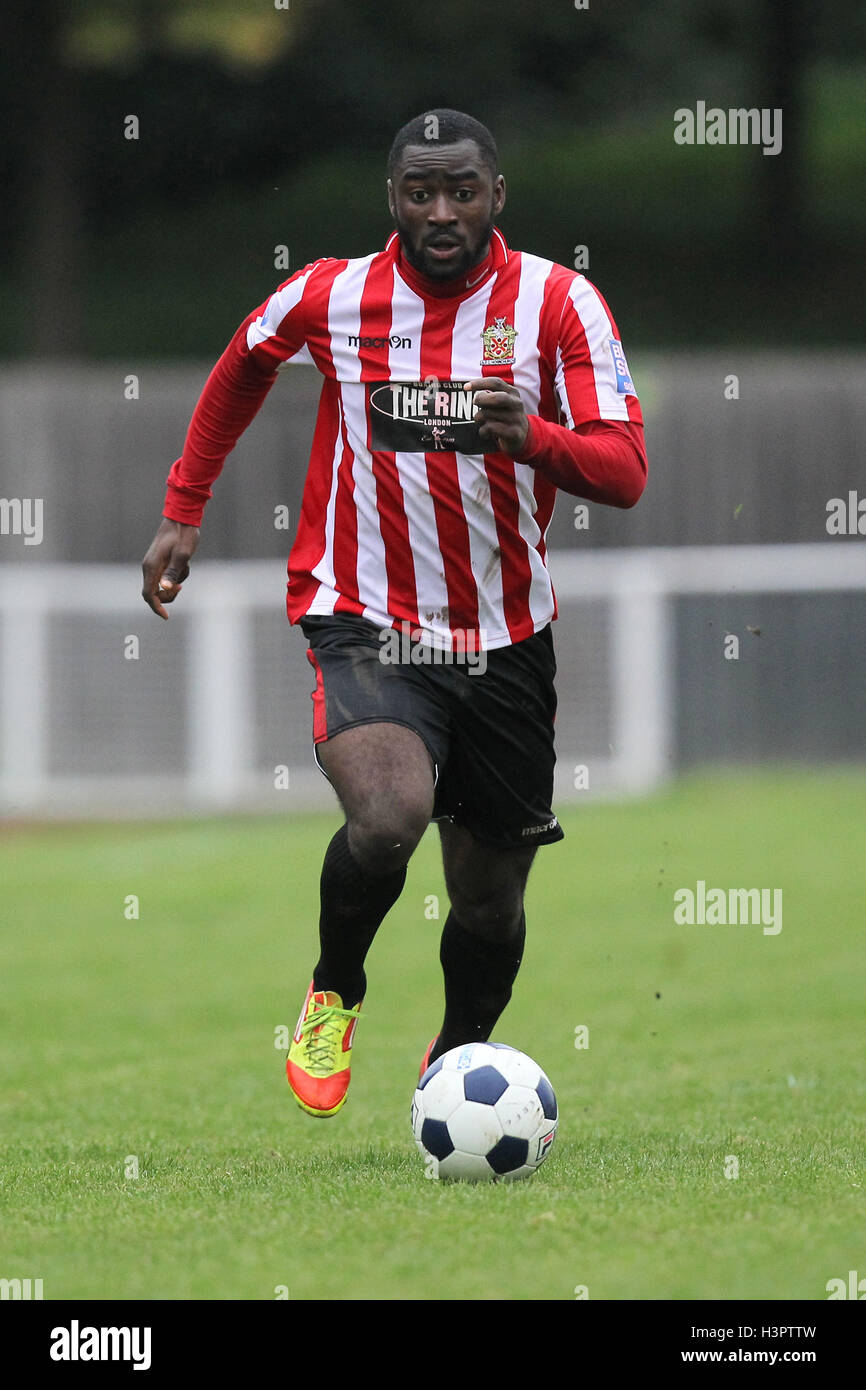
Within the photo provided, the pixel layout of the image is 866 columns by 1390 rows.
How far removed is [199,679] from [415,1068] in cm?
878

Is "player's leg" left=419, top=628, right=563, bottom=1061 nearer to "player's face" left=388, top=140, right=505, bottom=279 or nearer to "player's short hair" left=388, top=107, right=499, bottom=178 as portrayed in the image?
"player's face" left=388, top=140, right=505, bottom=279

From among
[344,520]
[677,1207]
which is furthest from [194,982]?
[677,1207]

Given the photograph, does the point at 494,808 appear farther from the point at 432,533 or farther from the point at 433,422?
the point at 433,422

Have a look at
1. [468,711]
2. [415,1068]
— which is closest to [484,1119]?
[468,711]

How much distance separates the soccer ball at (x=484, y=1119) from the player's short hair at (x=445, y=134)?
2317mm

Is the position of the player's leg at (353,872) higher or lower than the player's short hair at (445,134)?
lower

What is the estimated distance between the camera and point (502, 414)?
462cm

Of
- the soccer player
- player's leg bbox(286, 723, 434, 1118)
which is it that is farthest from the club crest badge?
player's leg bbox(286, 723, 434, 1118)

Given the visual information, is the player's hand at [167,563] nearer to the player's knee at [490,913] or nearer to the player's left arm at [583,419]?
the player's left arm at [583,419]

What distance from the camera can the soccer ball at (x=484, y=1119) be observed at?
15.7ft

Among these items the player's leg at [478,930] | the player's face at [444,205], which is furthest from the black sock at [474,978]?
the player's face at [444,205]

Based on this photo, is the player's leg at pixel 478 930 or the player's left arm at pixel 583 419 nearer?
the player's left arm at pixel 583 419

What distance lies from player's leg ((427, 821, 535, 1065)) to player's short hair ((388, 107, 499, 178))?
70.3 inches

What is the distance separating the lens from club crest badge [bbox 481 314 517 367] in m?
5.14
